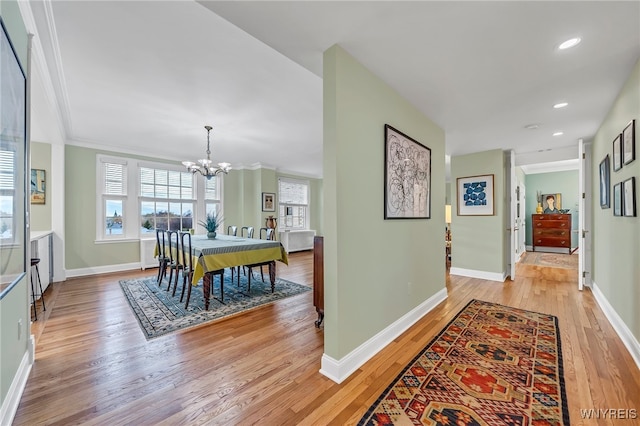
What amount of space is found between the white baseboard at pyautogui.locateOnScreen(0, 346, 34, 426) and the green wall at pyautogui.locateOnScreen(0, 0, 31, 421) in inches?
0.6

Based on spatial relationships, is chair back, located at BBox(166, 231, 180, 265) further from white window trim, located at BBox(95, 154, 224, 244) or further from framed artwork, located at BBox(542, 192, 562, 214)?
framed artwork, located at BBox(542, 192, 562, 214)

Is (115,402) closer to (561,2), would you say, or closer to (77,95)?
(77,95)

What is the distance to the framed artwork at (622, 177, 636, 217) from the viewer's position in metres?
2.10

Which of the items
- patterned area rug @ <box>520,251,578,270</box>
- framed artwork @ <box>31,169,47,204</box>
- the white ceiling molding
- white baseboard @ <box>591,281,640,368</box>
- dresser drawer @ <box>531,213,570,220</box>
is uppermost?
the white ceiling molding

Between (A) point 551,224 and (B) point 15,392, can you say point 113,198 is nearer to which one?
(B) point 15,392

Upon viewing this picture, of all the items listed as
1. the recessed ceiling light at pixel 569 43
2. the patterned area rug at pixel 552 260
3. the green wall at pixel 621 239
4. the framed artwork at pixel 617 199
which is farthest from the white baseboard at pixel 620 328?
the patterned area rug at pixel 552 260

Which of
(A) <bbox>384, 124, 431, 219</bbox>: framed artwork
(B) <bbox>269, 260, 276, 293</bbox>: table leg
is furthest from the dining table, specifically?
(A) <bbox>384, 124, 431, 219</bbox>: framed artwork

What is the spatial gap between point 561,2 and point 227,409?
120 inches

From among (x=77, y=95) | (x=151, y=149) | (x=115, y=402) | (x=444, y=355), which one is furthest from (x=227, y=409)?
(x=151, y=149)

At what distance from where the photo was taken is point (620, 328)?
7.99ft

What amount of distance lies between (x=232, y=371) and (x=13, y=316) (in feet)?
4.51

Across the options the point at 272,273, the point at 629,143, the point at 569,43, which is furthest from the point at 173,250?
the point at 629,143

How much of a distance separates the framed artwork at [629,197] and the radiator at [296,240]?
6465 millimetres

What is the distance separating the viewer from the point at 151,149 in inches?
211
